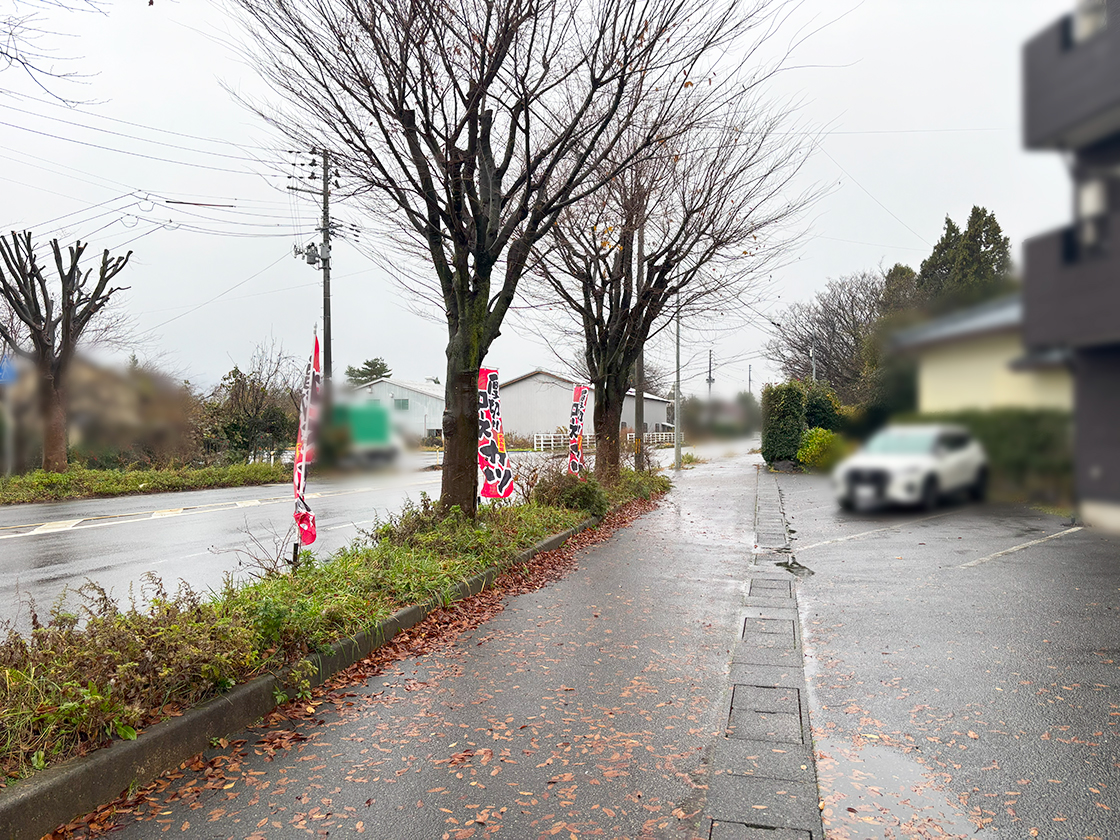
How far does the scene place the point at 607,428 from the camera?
20.0 meters

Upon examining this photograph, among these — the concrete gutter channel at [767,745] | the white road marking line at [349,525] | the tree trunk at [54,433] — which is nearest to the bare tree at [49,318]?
the tree trunk at [54,433]

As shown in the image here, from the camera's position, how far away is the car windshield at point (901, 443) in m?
0.81

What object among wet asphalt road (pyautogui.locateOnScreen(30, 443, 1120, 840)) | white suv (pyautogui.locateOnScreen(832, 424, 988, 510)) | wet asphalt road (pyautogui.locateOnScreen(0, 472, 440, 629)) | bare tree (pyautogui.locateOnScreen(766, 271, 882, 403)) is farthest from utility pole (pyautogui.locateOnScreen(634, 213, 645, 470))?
white suv (pyautogui.locateOnScreen(832, 424, 988, 510))

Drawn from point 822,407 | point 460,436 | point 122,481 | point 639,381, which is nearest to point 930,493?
point 822,407

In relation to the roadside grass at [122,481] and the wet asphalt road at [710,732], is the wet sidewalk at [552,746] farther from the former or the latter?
the roadside grass at [122,481]

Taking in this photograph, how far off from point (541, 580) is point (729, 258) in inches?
448

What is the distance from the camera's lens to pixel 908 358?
31.0 inches

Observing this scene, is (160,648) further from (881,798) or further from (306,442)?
(881,798)

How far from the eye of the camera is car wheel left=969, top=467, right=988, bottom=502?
2.48ft

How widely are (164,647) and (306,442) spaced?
11.1 ft

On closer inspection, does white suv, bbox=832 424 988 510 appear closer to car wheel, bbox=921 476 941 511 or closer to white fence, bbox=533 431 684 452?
car wheel, bbox=921 476 941 511

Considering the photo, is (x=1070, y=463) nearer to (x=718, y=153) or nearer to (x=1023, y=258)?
(x=1023, y=258)

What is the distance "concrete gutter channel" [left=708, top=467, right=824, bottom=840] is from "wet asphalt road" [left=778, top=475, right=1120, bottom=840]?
0.13m

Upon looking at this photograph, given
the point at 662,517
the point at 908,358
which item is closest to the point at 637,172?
the point at 662,517
